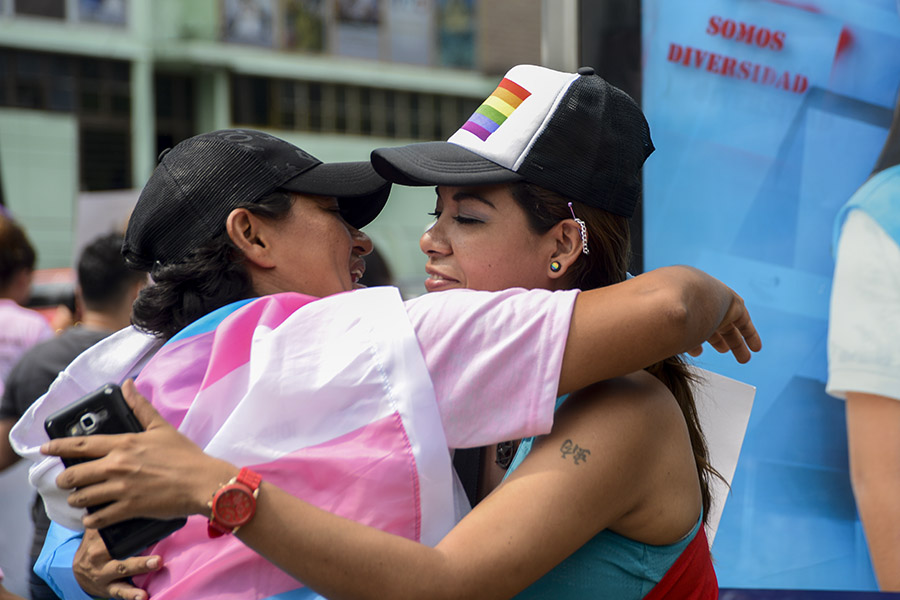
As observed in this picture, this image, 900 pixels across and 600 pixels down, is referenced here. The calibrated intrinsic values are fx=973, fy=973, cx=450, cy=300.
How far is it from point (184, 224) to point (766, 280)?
54.8 inches

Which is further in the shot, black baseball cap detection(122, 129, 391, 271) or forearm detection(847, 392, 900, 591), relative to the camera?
forearm detection(847, 392, 900, 591)

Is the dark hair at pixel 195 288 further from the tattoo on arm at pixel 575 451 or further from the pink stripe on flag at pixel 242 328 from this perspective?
the tattoo on arm at pixel 575 451

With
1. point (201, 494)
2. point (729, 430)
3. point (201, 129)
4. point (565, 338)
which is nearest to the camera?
point (201, 494)

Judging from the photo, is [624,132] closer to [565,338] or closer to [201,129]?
[565,338]

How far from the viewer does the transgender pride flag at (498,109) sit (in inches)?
66.7

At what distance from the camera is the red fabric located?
1.48 metres

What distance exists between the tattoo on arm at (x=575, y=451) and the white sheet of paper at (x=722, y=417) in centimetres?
61

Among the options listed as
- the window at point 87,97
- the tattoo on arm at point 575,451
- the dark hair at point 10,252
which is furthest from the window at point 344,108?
the tattoo on arm at point 575,451

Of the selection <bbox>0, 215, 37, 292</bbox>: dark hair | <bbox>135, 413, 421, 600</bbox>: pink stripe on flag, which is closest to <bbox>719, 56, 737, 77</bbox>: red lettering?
<bbox>135, 413, 421, 600</bbox>: pink stripe on flag

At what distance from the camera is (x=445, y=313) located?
134 cm

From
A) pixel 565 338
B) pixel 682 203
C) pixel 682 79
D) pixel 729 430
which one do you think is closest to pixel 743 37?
pixel 682 79

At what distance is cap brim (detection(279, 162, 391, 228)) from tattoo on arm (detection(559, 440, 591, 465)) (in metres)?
0.66

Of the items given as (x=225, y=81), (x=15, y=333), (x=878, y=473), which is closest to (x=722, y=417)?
(x=878, y=473)

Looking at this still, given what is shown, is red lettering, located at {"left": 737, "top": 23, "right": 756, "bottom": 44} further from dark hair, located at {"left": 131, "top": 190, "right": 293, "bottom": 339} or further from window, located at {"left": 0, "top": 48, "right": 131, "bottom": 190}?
window, located at {"left": 0, "top": 48, "right": 131, "bottom": 190}
